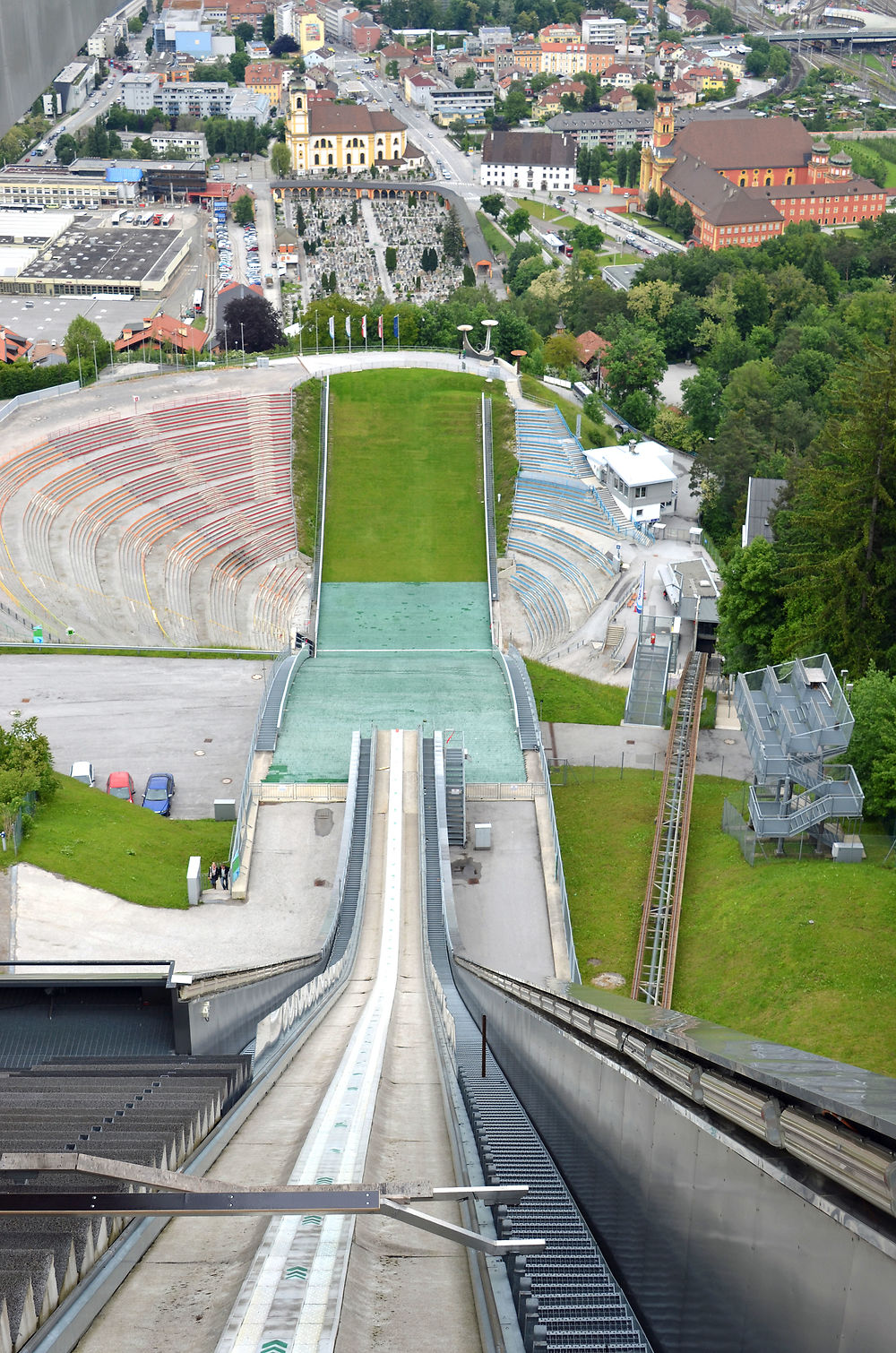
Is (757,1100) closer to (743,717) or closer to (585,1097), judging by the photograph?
(585,1097)

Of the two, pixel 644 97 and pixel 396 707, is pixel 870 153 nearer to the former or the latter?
pixel 644 97

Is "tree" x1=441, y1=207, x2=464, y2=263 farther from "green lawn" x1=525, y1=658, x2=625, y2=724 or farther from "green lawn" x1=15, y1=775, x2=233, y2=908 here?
"green lawn" x1=15, y1=775, x2=233, y2=908

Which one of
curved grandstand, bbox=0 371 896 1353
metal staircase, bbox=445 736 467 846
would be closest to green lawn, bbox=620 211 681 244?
curved grandstand, bbox=0 371 896 1353

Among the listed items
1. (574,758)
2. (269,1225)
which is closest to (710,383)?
(574,758)

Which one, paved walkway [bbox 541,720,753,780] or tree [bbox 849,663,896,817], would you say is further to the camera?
paved walkway [bbox 541,720,753,780]

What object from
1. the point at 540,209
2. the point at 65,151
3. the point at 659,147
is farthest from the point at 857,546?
the point at 65,151

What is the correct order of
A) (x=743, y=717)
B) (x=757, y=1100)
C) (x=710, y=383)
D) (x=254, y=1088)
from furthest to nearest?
(x=710, y=383) < (x=743, y=717) < (x=254, y=1088) < (x=757, y=1100)

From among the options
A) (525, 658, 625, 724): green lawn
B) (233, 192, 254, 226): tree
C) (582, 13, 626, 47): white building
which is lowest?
(525, 658, 625, 724): green lawn
